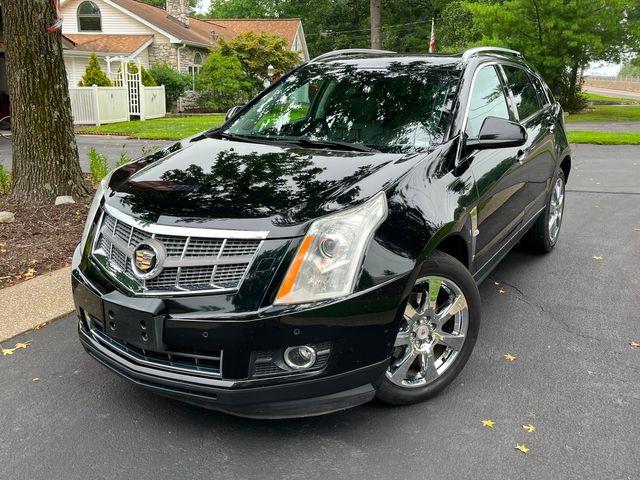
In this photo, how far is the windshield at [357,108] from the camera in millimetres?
3711

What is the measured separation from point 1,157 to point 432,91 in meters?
12.5

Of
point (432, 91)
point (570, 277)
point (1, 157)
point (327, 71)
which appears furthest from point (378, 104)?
point (1, 157)

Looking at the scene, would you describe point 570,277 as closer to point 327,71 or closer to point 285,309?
point 327,71

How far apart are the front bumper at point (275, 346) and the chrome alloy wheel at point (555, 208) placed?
3614 mm

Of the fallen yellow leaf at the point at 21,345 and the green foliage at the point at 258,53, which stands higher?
the green foliage at the point at 258,53

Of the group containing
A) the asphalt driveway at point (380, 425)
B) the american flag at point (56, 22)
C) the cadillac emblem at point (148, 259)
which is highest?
the american flag at point (56, 22)

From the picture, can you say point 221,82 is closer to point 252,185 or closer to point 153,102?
point 153,102

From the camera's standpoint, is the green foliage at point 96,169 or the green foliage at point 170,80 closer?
the green foliage at point 96,169

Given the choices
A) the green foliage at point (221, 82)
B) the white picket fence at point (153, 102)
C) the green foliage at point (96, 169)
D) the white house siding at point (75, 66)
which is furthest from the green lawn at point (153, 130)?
the green foliage at point (96, 169)

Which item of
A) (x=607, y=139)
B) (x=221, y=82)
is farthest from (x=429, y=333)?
(x=221, y=82)

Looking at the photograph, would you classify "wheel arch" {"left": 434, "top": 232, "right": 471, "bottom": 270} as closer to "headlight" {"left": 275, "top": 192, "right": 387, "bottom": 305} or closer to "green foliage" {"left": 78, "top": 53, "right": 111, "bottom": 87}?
"headlight" {"left": 275, "top": 192, "right": 387, "bottom": 305}

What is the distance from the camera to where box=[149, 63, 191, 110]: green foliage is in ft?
93.0

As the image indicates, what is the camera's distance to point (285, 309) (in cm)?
259

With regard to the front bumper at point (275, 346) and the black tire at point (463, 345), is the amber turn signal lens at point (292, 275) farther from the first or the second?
the black tire at point (463, 345)
